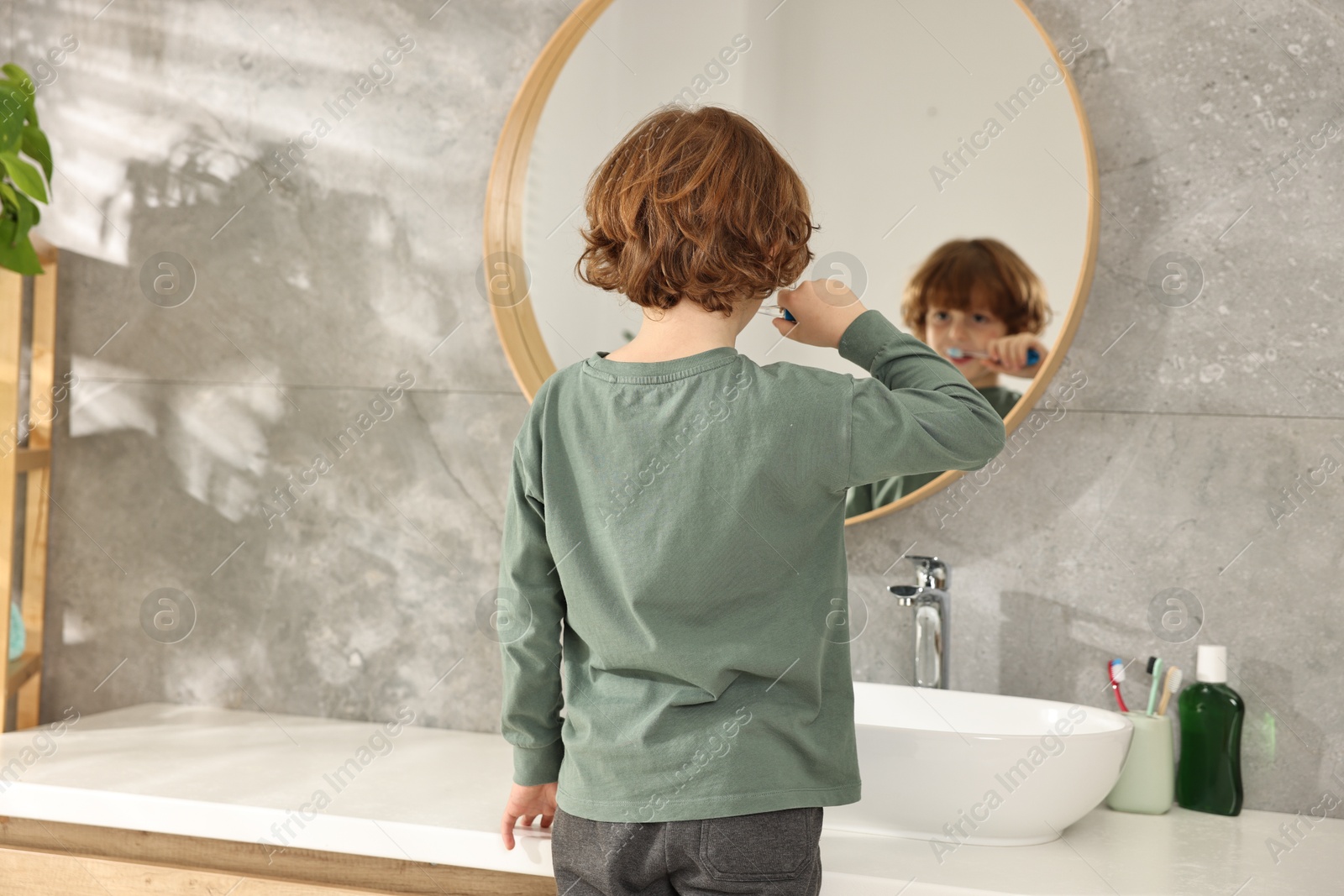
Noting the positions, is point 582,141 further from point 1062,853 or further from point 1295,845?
point 1295,845

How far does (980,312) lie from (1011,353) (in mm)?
59

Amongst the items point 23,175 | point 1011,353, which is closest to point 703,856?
point 1011,353

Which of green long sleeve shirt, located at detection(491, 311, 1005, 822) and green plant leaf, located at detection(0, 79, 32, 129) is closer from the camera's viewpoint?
green long sleeve shirt, located at detection(491, 311, 1005, 822)

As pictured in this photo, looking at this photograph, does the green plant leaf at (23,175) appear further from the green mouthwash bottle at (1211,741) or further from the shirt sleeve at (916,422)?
the green mouthwash bottle at (1211,741)

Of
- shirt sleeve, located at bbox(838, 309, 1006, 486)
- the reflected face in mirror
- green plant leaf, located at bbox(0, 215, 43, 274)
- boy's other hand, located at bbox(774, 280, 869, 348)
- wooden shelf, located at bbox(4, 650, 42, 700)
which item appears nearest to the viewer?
shirt sleeve, located at bbox(838, 309, 1006, 486)

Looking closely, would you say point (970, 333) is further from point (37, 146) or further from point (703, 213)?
point (37, 146)

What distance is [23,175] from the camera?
49.5 inches

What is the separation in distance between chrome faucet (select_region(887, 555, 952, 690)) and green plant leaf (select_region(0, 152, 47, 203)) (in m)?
1.11

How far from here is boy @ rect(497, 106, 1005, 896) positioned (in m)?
0.76

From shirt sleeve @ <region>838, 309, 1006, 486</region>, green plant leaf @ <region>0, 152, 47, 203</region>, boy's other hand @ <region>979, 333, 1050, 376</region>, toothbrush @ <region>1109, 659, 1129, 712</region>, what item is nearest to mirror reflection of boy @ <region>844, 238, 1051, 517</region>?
boy's other hand @ <region>979, 333, 1050, 376</region>

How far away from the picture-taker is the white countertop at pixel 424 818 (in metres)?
0.91

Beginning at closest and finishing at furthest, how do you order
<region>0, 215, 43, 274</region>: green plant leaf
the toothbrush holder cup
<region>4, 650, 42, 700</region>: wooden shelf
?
1. the toothbrush holder cup
2. <region>0, 215, 43, 274</region>: green plant leaf
3. <region>4, 650, 42, 700</region>: wooden shelf

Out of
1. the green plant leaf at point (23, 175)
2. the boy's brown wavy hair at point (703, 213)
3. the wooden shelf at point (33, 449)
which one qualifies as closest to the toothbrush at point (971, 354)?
the boy's brown wavy hair at point (703, 213)

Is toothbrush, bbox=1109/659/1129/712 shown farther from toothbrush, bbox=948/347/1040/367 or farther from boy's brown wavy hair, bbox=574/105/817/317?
boy's brown wavy hair, bbox=574/105/817/317
